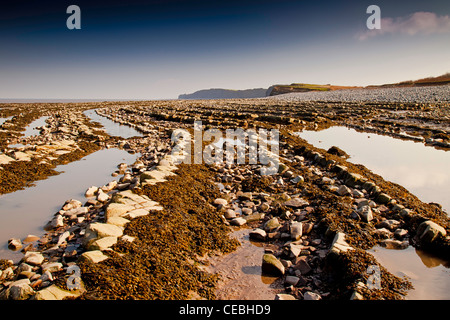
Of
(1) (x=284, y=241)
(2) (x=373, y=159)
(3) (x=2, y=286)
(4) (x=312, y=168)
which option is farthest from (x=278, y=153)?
(3) (x=2, y=286)

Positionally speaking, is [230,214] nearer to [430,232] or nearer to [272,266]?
[272,266]

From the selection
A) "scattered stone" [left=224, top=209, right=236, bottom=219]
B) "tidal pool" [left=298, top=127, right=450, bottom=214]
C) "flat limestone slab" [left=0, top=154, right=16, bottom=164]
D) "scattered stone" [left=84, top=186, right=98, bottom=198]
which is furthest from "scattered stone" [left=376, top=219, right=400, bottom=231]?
"flat limestone slab" [left=0, top=154, right=16, bottom=164]

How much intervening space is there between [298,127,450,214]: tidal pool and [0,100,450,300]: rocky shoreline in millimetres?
779

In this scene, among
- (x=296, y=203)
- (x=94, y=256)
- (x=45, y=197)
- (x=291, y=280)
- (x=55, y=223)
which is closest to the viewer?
(x=94, y=256)

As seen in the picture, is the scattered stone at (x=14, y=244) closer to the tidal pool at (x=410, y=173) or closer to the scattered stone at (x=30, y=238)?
the scattered stone at (x=30, y=238)

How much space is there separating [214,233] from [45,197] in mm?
5005

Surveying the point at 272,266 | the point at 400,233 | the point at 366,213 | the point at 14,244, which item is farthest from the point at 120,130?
the point at 400,233

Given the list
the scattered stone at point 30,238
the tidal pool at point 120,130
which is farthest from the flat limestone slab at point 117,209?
→ the tidal pool at point 120,130

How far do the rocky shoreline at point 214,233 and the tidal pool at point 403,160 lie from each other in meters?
0.78

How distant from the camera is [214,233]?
4.55 meters
